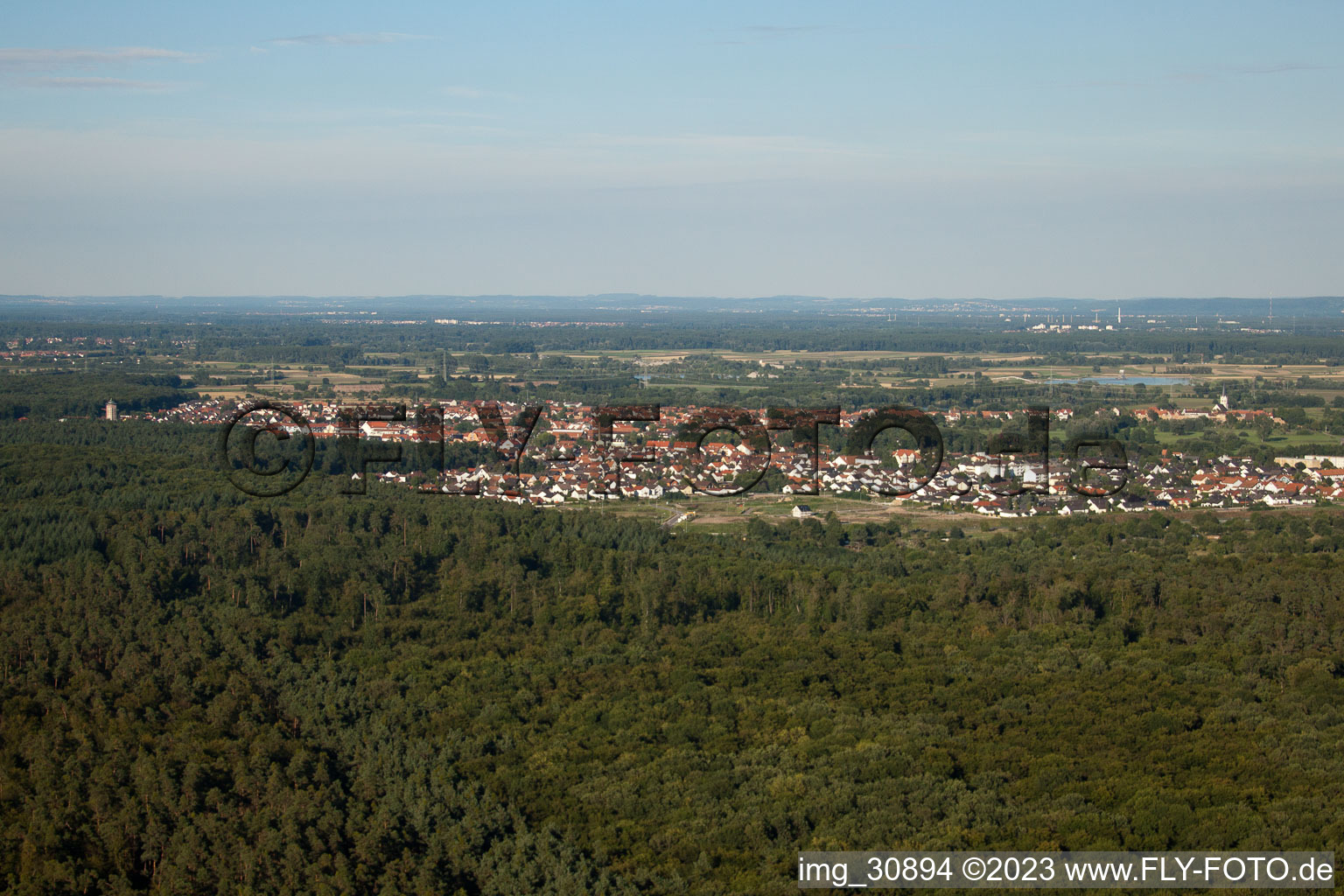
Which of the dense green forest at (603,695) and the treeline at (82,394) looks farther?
the treeline at (82,394)

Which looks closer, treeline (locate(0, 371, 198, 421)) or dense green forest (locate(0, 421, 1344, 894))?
dense green forest (locate(0, 421, 1344, 894))

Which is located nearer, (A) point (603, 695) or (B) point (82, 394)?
(A) point (603, 695)

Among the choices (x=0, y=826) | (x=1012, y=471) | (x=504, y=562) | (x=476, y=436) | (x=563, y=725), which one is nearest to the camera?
(x=0, y=826)

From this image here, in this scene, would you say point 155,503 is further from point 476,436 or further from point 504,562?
point 476,436

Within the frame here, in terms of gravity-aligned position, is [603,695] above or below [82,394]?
below

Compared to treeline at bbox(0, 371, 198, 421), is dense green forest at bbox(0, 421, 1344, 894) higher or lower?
lower

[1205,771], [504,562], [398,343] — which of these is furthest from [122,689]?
[398,343]

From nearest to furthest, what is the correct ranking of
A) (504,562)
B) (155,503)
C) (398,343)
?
(504,562), (155,503), (398,343)

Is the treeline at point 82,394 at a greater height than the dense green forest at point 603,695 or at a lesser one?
greater
